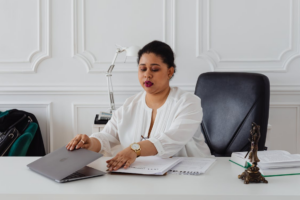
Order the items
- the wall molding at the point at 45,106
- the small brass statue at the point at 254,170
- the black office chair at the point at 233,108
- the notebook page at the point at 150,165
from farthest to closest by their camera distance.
→ the wall molding at the point at 45,106 < the black office chair at the point at 233,108 < the notebook page at the point at 150,165 < the small brass statue at the point at 254,170

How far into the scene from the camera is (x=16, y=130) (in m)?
2.87

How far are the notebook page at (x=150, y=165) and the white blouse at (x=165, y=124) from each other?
157mm

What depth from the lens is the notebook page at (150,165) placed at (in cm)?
144

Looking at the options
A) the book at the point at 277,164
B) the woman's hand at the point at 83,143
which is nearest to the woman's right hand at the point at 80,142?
the woman's hand at the point at 83,143

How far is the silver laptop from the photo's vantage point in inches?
54.5

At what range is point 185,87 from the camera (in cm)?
318

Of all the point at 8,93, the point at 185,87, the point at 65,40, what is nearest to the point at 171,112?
the point at 185,87

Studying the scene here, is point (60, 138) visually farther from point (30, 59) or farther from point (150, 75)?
point (150, 75)

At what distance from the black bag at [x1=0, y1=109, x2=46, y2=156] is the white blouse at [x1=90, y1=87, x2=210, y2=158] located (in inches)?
44.0

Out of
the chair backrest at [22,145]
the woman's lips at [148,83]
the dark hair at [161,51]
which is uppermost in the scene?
the dark hair at [161,51]

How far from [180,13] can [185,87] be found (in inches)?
27.1

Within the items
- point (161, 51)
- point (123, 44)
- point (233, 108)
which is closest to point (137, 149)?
point (161, 51)

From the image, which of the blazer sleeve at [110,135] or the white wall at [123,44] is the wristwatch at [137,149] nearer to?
the blazer sleeve at [110,135]

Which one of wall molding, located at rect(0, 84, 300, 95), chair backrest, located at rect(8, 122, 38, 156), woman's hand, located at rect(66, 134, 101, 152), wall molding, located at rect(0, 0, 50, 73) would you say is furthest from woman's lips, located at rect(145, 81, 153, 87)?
wall molding, located at rect(0, 0, 50, 73)
